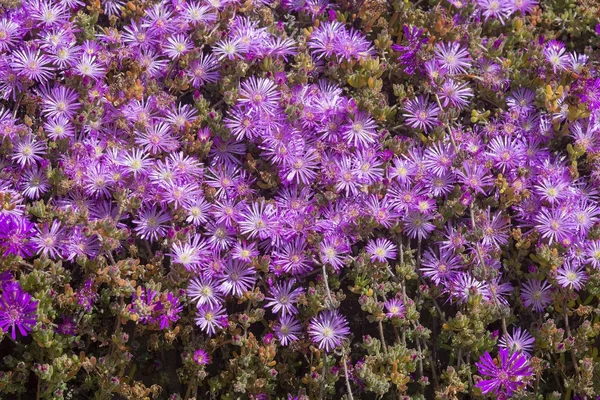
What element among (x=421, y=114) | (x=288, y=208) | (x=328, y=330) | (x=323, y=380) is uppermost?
(x=421, y=114)

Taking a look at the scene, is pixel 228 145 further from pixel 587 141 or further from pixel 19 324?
pixel 587 141

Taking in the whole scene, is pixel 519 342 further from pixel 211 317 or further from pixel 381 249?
pixel 211 317

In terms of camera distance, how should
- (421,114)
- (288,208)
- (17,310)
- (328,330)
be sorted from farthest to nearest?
(421,114) → (288,208) → (328,330) → (17,310)

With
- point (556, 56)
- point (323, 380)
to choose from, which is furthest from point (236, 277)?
point (556, 56)

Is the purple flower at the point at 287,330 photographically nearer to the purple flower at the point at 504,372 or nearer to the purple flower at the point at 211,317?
the purple flower at the point at 211,317

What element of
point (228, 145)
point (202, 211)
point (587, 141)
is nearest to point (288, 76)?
point (228, 145)

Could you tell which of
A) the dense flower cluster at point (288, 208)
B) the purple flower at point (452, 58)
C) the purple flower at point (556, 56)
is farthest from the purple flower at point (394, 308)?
the purple flower at point (556, 56)
